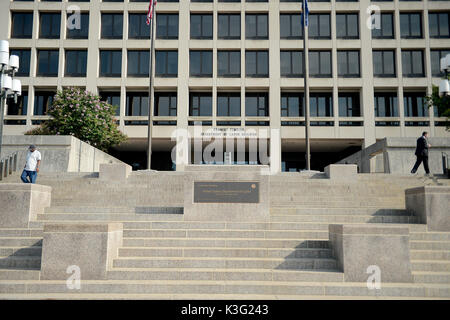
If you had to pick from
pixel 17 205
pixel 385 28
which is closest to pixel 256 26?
pixel 385 28

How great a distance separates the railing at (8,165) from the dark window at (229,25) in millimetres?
22044

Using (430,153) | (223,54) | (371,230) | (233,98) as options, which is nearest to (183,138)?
(233,98)

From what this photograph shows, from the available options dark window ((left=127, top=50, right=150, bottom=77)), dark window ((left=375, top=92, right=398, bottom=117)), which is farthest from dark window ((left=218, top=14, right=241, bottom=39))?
dark window ((left=375, top=92, right=398, bottom=117))

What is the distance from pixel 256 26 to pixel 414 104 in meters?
15.4

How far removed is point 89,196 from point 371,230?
Result: 9.27m

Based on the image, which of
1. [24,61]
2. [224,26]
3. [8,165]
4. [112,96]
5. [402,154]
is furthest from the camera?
[112,96]

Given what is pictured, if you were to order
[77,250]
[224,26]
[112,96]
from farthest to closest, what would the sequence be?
[112,96], [224,26], [77,250]

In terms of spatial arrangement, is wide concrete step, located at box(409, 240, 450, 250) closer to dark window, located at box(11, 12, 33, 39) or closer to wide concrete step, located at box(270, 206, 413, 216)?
wide concrete step, located at box(270, 206, 413, 216)

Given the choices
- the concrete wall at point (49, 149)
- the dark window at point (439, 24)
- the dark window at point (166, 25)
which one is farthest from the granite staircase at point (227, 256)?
the dark window at point (439, 24)

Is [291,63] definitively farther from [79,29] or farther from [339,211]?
[339,211]

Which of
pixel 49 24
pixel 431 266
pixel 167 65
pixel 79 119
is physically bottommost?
pixel 431 266

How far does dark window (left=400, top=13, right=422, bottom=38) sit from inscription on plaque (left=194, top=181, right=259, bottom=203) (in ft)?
97.7

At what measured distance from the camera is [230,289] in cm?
675
